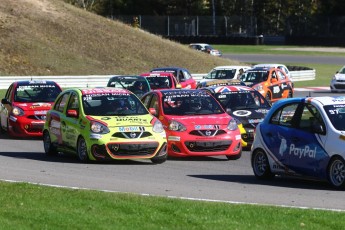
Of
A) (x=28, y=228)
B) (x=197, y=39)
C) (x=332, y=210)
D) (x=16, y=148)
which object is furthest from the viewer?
(x=197, y=39)

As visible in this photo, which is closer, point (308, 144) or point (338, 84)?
point (308, 144)

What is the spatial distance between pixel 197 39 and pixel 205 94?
70.9 m

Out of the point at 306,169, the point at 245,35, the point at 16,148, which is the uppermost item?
the point at 306,169

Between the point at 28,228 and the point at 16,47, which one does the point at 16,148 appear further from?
the point at 16,47

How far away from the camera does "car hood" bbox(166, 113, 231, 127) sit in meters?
19.0

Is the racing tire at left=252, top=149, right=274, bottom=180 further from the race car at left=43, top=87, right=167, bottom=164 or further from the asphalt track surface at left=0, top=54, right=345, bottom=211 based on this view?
the race car at left=43, top=87, right=167, bottom=164

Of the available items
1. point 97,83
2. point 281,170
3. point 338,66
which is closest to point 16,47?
point 97,83

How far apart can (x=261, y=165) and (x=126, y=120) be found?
341 centimetres

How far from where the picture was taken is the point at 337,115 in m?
14.4

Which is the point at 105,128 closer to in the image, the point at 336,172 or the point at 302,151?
the point at 302,151

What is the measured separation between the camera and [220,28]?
95.4m

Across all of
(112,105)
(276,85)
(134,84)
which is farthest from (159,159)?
(276,85)

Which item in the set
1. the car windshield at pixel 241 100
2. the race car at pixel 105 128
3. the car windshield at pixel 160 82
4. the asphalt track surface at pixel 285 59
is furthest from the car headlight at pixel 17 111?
the asphalt track surface at pixel 285 59

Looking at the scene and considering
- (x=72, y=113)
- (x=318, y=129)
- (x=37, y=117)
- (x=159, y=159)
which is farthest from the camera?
(x=37, y=117)
